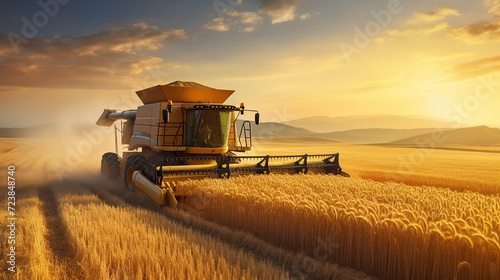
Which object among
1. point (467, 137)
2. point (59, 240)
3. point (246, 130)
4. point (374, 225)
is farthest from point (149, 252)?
point (467, 137)

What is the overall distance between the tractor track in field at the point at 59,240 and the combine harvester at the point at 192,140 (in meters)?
1.99

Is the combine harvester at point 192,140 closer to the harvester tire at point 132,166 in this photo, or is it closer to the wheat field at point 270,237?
the harvester tire at point 132,166

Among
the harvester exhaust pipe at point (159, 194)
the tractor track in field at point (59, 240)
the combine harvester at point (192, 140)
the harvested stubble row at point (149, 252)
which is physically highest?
the combine harvester at point (192, 140)

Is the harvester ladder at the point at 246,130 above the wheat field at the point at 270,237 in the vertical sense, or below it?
above

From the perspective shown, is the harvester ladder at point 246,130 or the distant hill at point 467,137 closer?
the harvester ladder at point 246,130

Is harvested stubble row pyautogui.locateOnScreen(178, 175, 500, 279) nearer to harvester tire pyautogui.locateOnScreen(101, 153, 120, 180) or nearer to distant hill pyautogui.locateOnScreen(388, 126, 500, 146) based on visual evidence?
harvester tire pyautogui.locateOnScreen(101, 153, 120, 180)

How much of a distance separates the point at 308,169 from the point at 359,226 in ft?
22.1

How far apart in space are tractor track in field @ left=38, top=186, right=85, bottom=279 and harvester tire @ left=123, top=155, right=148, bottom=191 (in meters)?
2.11

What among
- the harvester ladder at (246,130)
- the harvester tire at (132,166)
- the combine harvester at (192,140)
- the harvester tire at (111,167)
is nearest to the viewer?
the combine harvester at (192,140)

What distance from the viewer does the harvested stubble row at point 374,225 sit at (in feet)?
13.1

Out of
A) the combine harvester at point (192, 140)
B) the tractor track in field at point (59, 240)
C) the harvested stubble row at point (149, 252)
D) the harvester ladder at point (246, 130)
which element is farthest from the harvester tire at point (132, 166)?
the harvested stubble row at point (149, 252)

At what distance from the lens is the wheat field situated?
421 centimetres

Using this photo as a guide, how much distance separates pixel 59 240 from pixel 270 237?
3.48m

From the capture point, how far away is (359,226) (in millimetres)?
4848
